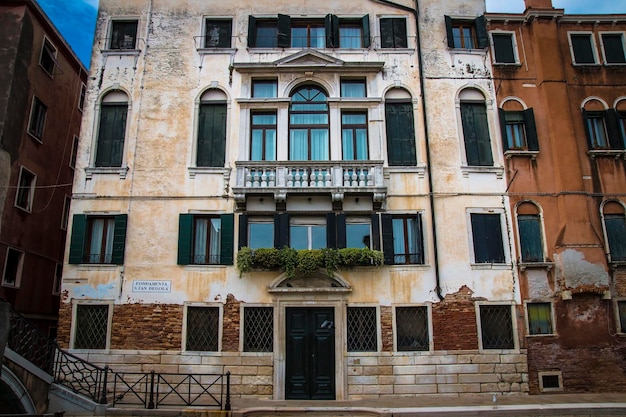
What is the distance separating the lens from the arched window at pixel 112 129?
16078 mm

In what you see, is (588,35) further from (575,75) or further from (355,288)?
(355,288)

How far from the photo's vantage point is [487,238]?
1547 centimetres

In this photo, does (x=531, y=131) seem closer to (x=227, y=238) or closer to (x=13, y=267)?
(x=227, y=238)

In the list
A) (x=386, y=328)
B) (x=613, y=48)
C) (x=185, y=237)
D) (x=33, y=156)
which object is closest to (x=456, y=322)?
(x=386, y=328)


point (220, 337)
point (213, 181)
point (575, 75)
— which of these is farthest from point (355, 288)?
point (575, 75)

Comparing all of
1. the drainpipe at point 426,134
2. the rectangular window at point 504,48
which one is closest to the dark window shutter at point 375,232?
the drainpipe at point 426,134

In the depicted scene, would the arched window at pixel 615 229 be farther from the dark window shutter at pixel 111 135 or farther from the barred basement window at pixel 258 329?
the dark window shutter at pixel 111 135

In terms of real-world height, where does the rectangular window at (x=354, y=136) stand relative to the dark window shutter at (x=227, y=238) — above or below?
above

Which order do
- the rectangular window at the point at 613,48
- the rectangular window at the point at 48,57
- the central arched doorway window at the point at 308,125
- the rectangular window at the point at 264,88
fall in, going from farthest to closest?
the rectangular window at the point at 48,57, the rectangular window at the point at 613,48, the rectangular window at the point at 264,88, the central arched doorway window at the point at 308,125

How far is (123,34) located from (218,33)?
336 centimetres

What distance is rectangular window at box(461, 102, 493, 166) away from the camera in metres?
16.2

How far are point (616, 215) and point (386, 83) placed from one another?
8.67 m

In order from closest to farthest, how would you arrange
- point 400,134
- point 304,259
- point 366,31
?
point 304,259, point 400,134, point 366,31

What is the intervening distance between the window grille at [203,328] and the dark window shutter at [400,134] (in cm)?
749
